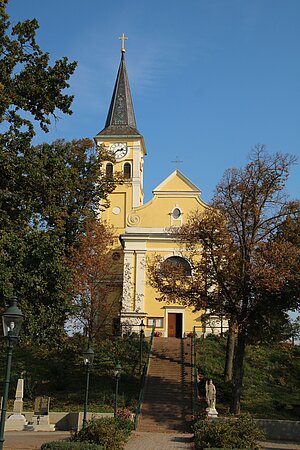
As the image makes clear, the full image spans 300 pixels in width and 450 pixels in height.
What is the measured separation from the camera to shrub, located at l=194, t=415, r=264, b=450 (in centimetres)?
1573

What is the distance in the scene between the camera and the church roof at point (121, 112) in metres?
53.1

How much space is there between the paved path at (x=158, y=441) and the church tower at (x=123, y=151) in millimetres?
28407

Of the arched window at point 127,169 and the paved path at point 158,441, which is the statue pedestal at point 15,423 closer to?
the paved path at point 158,441

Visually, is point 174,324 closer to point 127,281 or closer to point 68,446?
point 127,281

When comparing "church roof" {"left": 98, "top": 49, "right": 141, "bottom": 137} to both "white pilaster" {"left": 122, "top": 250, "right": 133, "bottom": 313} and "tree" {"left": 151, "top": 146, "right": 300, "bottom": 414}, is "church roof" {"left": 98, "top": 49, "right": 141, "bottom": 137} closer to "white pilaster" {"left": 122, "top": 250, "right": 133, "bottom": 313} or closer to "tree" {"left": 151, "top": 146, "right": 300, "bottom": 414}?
"white pilaster" {"left": 122, "top": 250, "right": 133, "bottom": 313}

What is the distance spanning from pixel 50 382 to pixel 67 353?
4142 mm

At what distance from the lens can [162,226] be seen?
4484 centimetres

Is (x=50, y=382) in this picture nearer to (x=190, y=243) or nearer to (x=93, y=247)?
(x=93, y=247)

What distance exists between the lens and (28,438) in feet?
67.5

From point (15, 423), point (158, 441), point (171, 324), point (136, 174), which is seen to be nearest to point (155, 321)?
point (171, 324)

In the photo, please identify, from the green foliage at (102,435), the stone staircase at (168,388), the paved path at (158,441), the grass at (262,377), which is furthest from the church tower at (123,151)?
the green foliage at (102,435)

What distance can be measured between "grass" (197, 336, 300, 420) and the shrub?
9.48 meters

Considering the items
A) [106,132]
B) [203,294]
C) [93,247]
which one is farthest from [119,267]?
[203,294]

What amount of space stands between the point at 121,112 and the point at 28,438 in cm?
3874
